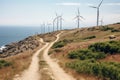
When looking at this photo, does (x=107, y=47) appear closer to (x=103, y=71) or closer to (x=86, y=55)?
(x=86, y=55)

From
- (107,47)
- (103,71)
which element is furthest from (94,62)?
(103,71)

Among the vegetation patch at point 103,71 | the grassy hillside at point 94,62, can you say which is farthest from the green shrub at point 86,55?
the vegetation patch at point 103,71

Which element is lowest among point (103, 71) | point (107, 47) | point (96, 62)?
point (103, 71)

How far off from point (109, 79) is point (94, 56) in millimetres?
18865

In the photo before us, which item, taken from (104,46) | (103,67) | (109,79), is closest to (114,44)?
(104,46)

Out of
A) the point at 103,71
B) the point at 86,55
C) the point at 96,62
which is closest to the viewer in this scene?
the point at 103,71

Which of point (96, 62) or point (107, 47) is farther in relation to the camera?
point (107, 47)

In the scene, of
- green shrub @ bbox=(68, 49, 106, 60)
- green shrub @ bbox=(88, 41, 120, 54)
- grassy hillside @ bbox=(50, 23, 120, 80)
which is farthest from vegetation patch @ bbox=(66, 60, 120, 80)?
green shrub @ bbox=(88, 41, 120, 54)

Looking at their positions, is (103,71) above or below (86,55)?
below

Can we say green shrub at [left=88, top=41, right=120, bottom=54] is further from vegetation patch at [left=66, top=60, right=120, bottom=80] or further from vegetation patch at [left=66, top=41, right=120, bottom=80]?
vegetation patch at [left=66, top=60, right=120, bottom=80]

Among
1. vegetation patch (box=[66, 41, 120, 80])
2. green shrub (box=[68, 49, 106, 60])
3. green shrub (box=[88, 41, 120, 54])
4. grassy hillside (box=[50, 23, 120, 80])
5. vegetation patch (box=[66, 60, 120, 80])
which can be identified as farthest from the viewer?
green shrub (box=[88, 41, 120, 54])

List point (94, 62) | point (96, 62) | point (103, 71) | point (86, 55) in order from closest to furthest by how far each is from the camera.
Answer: point (103, 71) → point (96, 62) → point (94, 62) → point (86, 55)

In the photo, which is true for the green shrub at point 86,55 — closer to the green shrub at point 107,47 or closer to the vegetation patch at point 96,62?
the vegetation patch at point 96,62

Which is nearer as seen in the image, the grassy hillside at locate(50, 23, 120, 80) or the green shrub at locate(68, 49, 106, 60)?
the grassy hillside at locate(50, 23, 120, 80)
